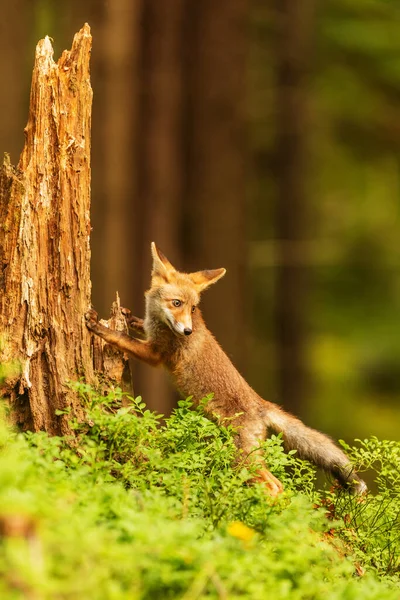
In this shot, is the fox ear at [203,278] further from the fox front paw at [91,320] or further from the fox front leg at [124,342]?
the fox front paw at [91,320]

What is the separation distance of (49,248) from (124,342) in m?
0.88

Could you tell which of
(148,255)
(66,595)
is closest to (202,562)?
(66,595)

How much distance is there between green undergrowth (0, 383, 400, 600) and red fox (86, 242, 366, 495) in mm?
418

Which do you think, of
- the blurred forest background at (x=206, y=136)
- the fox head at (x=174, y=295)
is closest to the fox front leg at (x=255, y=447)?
the fox head at (x=174, y=295)

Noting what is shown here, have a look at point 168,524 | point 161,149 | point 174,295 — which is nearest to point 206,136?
point 161,149

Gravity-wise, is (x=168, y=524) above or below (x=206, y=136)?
below

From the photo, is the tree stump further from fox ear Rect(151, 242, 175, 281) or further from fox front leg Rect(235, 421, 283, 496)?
fox ear Rect(151, 242, 175, 281)

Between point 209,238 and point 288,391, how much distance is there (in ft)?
7.72

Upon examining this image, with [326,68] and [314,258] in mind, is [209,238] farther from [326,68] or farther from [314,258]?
[326,68]

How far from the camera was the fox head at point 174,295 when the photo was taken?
590 cm

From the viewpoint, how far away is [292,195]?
401 inches

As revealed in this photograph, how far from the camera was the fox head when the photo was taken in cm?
590

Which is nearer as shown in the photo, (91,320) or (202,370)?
(91,320)

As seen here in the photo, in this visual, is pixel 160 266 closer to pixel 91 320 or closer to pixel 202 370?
pixel 202 370
